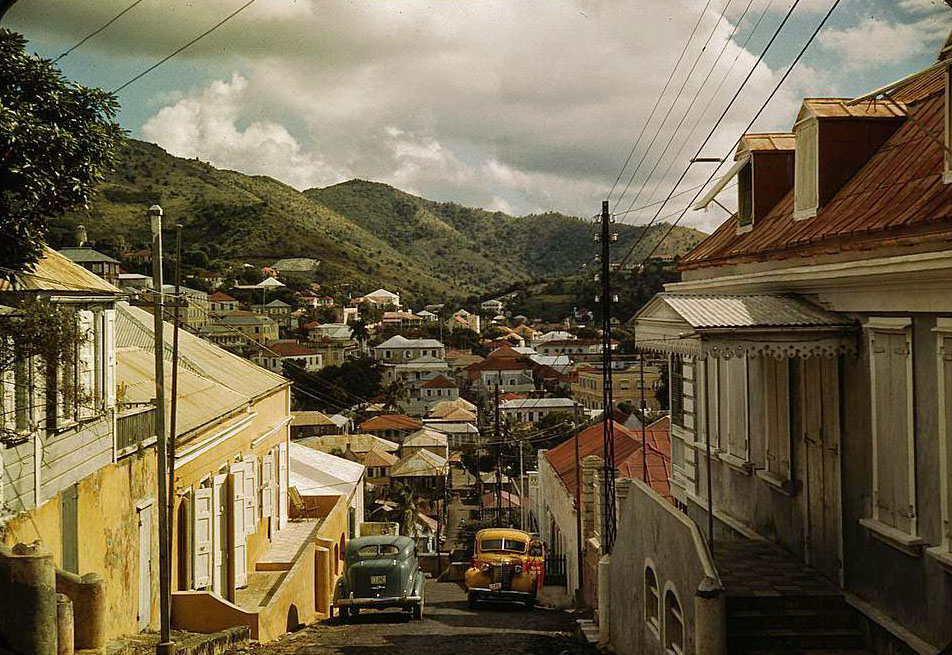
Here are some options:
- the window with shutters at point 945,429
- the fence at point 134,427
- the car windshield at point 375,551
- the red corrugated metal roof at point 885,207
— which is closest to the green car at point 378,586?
the car windshield at point 375,551

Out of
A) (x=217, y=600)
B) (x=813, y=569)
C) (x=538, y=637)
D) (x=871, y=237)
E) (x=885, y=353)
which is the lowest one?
(x=538, y=637)

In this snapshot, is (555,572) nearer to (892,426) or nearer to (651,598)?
(651,598)

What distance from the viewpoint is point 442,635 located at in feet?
55.3

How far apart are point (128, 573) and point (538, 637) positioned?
7.27m

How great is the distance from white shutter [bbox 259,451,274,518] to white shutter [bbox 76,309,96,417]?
11115 mm

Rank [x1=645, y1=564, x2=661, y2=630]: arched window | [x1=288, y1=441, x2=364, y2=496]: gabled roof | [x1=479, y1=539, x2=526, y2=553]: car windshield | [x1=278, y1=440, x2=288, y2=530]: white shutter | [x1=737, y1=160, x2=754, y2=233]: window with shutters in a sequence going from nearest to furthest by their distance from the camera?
[x1=645, y1=564, x2=661, y2=630]: arched window
[x1=737, y1=160, x2=754, y2=233]: window with shutters
[x1=479, y1=539, x2=526, y2=553]: car windshield
[x1=278, y1=440, x2=288, y2=530]: white shutter
[x1=288, y1=441, x2=364, y2=496]: gabled roof

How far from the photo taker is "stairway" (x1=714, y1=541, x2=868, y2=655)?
9.28 metres

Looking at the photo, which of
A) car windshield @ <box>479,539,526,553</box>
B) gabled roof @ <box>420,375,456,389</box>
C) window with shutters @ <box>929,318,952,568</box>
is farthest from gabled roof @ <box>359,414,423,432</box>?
window with shutters @ <box>929,318,952,568</box>

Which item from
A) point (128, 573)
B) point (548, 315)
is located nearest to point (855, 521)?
point (128, 573)

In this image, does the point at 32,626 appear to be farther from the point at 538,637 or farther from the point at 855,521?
the point at 538,637

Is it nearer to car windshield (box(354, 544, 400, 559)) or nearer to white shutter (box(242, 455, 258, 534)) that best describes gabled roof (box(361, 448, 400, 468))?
car windshield (box(354, 544, 400, 559))

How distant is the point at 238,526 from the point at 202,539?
226 cm

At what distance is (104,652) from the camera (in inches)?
423

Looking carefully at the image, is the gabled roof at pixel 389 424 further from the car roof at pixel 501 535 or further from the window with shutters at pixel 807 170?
the window with shutters at pixel 807 170
